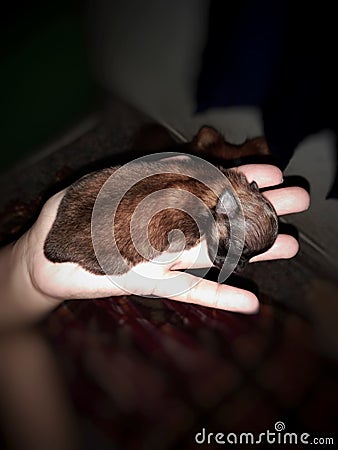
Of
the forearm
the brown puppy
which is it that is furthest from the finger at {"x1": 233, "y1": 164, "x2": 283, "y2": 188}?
the forearm

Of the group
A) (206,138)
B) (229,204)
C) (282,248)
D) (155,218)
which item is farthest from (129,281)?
(206,138)

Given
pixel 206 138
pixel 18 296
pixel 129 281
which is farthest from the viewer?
pixel 206 138

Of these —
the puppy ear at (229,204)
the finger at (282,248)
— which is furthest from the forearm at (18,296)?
the finger at (282,248)

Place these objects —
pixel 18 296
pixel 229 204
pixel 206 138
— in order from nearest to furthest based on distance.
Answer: pixel 229 204 < pixel 18 296 < pixel 206 138

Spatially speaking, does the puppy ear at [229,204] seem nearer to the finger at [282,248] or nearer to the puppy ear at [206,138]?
the finger at [282,248]

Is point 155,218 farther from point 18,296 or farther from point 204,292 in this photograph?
point 18,296

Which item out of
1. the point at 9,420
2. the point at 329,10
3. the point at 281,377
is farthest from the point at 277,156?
the point at 9,420

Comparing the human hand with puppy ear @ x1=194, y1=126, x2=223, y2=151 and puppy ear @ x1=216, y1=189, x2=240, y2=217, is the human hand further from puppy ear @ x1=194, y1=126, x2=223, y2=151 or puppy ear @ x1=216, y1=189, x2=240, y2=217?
puppy ear @ x1=194, y1=126, x2=223, y2=151
